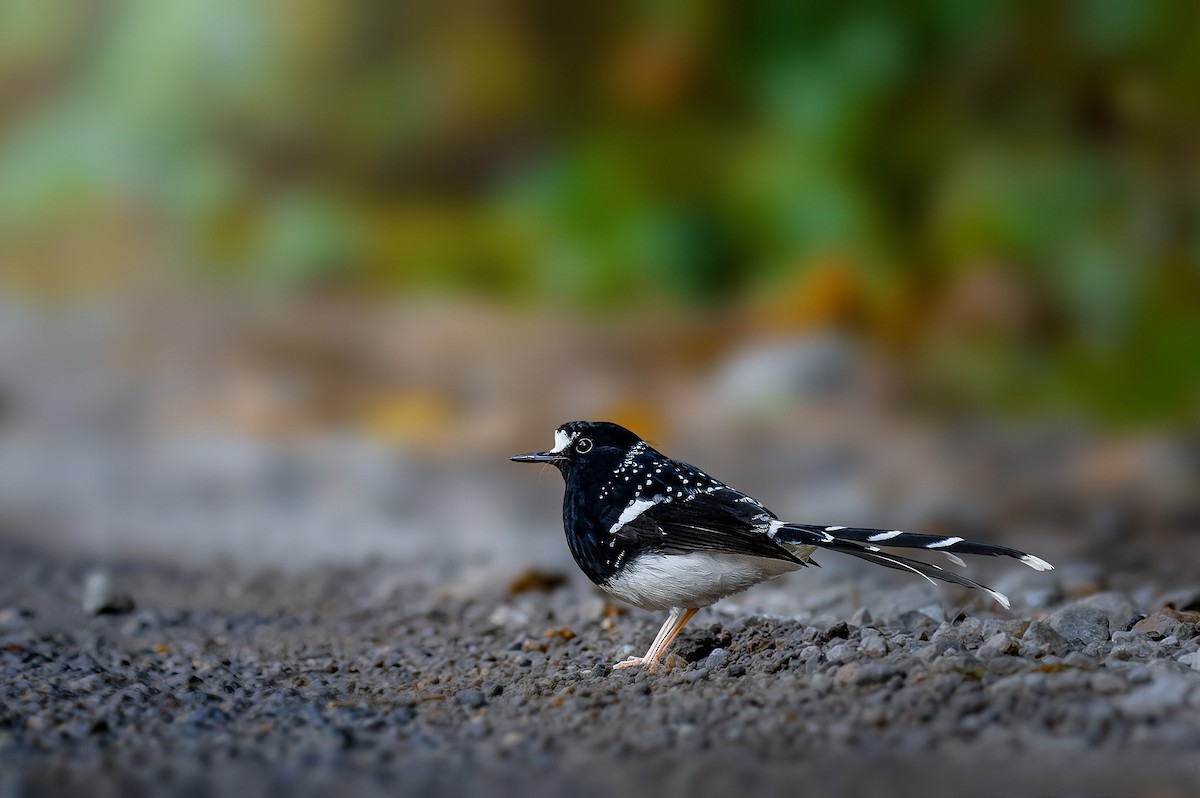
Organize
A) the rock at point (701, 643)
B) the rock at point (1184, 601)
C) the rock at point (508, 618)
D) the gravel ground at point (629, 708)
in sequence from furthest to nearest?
the rock at point (508, 618), the rock at point (1184, 601), the rock at point (701, 643), the gravel ground at point (629, 708)

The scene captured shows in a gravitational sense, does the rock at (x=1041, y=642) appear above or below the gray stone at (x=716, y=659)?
above

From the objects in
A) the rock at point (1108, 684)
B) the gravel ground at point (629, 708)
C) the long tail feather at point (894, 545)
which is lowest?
the gravel ground at point (629, 708)

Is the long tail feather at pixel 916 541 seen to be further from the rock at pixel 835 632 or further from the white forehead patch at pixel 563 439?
the white forehead patch at pixel 563 439

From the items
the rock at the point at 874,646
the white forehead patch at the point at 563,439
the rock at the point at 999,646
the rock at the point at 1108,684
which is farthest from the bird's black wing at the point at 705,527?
the rock at the point at 1108,684

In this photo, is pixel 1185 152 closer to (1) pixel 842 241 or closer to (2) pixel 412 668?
(1) pixel 842 241

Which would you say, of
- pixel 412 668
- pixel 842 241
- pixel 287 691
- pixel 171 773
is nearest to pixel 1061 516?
pixel 842 241

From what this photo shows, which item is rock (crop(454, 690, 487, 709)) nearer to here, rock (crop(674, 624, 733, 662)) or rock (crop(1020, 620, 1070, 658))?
rock (crop(674, 624, 733, 662))
